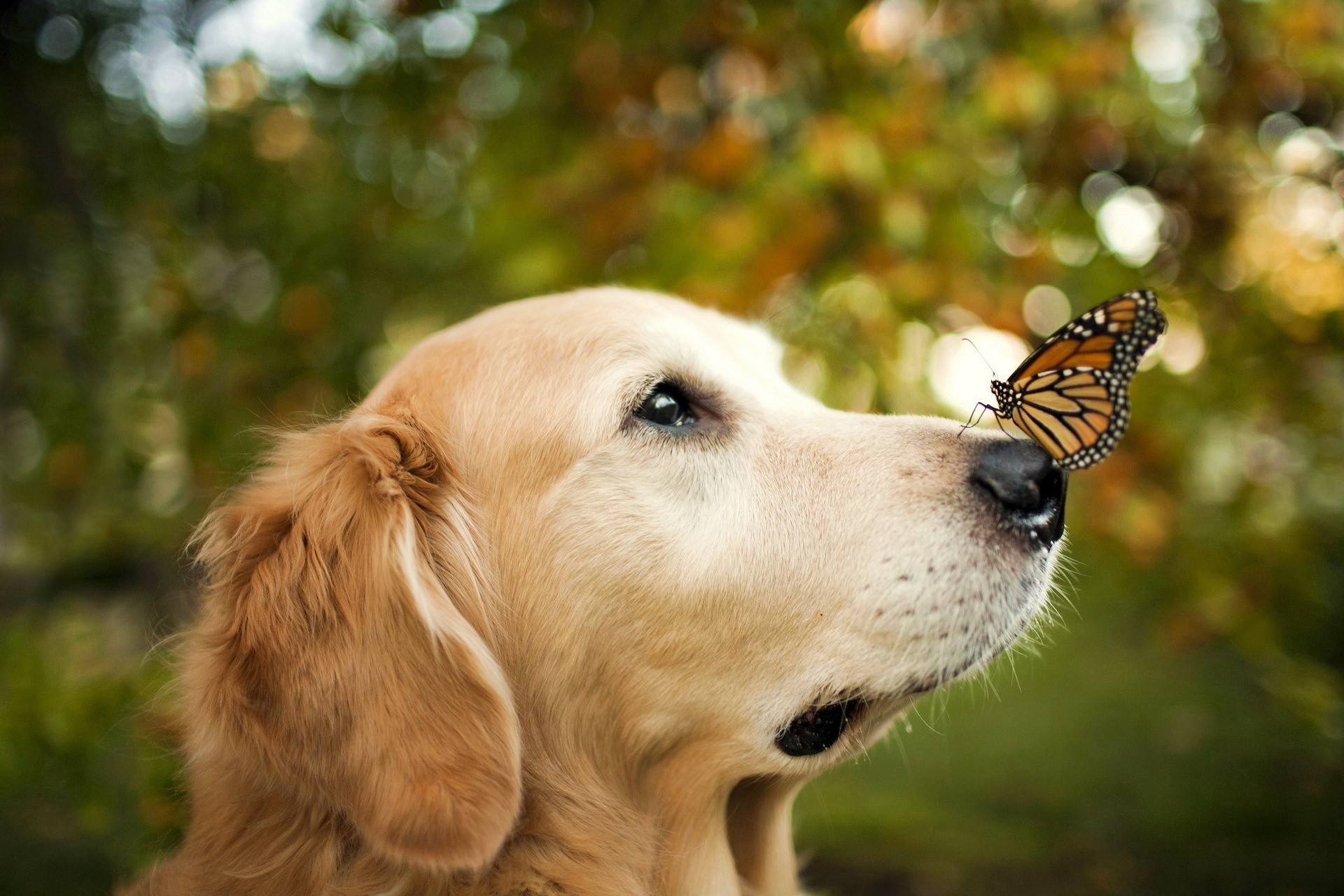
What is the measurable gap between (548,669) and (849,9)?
221cm

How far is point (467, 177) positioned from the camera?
3.54 metres

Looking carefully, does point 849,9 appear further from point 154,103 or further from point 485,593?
point 154,103

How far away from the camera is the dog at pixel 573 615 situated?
69.4 inches

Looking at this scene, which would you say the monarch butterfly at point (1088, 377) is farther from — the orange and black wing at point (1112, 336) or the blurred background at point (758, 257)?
the blurred background at point (758, 257)

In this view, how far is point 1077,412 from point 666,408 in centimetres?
90

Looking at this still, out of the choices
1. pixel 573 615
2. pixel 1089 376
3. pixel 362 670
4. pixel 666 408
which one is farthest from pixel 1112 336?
pixel 362 670

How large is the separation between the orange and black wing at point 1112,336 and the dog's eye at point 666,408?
0.78 m

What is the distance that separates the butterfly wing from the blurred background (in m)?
0.51

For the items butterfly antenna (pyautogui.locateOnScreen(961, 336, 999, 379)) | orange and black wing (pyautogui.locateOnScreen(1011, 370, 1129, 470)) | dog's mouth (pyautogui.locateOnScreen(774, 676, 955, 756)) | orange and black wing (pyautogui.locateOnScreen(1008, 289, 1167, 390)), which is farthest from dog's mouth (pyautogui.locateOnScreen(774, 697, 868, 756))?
butterfly antenna (pyautogui.locateOnScreen(961, 336, 999, 379))

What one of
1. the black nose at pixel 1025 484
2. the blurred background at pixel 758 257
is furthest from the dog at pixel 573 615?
the blurred background at pixel 758 257

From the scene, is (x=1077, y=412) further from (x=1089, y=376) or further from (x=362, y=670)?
(x=362, y=670)

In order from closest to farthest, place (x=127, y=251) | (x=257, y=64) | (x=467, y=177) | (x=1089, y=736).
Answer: (x=467, y=177) → (x=257, y=64) → (x=127, y=251) → (x=1089, y=736)

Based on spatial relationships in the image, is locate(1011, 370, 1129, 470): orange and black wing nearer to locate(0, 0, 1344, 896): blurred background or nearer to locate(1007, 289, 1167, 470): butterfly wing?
locate(1007, 289, 1167, 470): butterfly wing

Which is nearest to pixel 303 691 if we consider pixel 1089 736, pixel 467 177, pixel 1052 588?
pixel 1052 588
